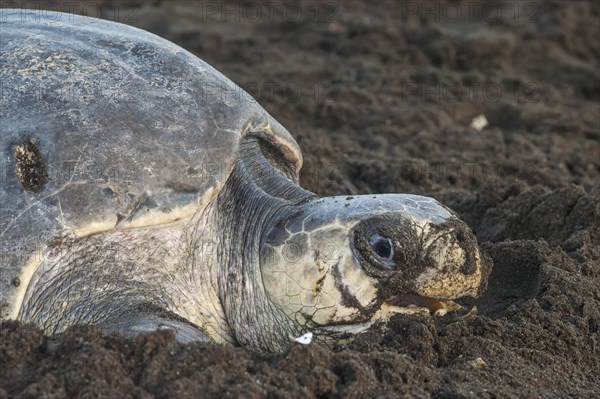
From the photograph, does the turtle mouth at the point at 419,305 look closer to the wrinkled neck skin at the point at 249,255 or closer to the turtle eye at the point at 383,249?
the turtle eye at the point at 383,249

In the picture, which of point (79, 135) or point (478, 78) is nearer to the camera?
point (79, 135)

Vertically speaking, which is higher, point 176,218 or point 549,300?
point 176,218

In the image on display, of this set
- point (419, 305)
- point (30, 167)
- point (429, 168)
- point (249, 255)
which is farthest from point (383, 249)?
point (429, 168)

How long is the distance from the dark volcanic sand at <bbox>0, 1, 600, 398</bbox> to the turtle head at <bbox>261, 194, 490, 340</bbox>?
0.13 m

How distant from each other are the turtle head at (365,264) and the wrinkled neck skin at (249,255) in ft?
0.23

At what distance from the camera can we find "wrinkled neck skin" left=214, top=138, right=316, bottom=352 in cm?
301

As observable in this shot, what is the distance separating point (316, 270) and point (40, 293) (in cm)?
92

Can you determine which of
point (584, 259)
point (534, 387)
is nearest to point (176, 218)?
point (534, 387)

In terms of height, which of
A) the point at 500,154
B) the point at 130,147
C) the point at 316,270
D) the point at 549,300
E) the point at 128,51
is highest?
the point at 128,51

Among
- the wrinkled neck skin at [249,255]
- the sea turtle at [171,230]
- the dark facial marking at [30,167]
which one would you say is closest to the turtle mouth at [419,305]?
the sea turtle at [171,230]

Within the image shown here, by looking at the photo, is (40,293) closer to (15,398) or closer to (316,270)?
(15,398)

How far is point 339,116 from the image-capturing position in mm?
6043

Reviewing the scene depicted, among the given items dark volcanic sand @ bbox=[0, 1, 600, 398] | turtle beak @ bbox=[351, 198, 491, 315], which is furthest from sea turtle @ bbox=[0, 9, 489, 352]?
dark volcanic sand @ bbox=[0, 1, 600, 398]

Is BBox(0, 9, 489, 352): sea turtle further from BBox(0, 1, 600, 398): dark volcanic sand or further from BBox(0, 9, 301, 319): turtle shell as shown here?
BBox(0, 1, 600, 398): dark volcanic sand
